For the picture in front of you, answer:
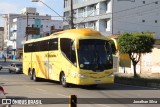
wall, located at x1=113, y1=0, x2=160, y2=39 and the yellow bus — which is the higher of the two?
wall, located at x1=113, y1=0, x2=160, y2=39

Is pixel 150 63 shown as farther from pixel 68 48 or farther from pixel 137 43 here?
A: pixel 68 48

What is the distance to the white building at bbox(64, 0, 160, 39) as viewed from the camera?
6419 cm

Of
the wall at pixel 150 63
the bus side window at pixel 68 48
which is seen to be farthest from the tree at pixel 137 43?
the wall at pixel 150 63

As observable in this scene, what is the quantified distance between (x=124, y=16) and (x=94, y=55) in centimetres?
4349

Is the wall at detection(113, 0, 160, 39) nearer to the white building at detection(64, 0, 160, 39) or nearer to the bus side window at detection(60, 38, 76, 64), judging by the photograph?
the white building at detection(64, 0, 160, 39)

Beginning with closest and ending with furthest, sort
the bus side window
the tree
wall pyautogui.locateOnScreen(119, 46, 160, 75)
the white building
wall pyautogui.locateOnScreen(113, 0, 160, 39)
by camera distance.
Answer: the bus side window, the tree, wall pyautogui.locateOnScreen(119, 46, 160, 75), the white building, wall pyautogui.locateOnScreen(113, 0, 160, 39)

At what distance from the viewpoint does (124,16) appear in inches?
2564

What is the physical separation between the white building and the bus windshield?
133 ft

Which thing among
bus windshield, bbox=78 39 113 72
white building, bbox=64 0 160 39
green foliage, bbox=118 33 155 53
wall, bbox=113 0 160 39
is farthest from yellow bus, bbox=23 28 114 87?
wall, bbox=113 0 160 39

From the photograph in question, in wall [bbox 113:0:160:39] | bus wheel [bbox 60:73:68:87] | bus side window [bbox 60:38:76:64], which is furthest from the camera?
wall [bbox 113:0:160:39]

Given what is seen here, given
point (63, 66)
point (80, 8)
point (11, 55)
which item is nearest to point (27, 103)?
point (63, 66)

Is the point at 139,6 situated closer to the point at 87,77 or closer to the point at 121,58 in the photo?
the point at 121,58

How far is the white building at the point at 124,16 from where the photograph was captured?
64188 millimetres

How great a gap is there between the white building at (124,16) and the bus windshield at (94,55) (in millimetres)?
40675
